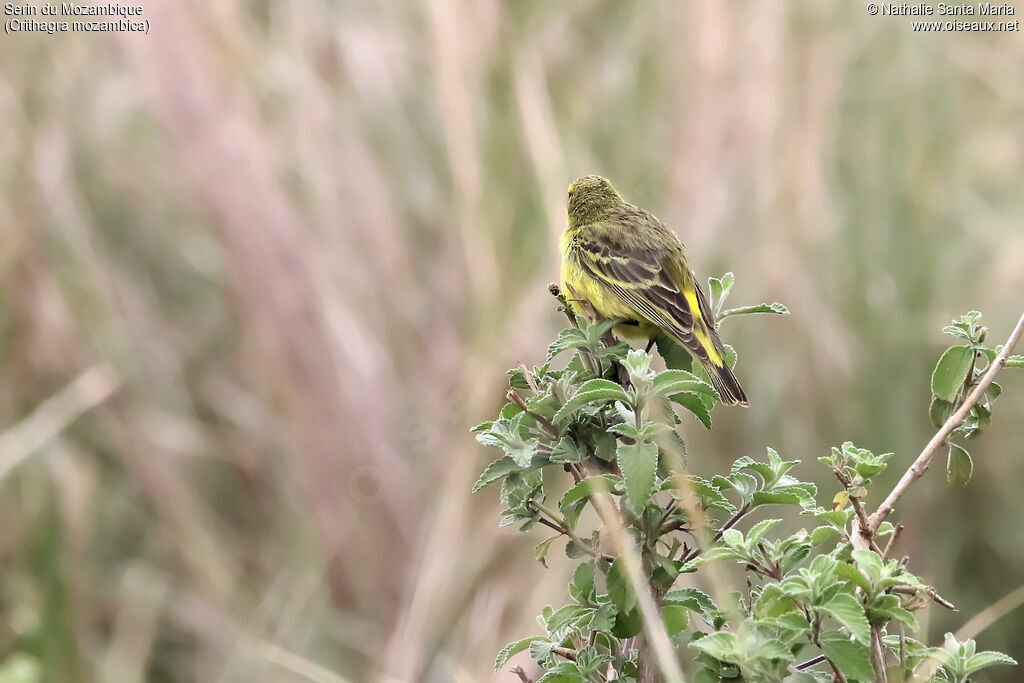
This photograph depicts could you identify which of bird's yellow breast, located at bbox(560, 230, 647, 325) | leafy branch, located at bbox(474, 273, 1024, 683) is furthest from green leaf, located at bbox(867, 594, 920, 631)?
bird's yellow breast, located at bbox(560, 230, 647, 325)

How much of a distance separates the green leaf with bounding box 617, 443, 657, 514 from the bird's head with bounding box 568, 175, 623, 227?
5.62 feet

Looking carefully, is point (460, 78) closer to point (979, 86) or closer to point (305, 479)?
point (305, 479)

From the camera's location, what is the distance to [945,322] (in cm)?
364

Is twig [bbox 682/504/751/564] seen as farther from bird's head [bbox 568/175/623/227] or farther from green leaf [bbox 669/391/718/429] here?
bird's head [bbox 568/175/623/227]

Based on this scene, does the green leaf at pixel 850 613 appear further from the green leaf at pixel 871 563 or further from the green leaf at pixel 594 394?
the green leaf at pixel 594 394

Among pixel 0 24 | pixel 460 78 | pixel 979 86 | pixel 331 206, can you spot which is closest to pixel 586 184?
pixel 460 78

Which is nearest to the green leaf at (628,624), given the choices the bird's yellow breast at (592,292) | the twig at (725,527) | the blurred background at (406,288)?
the twig at (725,527)

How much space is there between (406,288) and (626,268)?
58.0 inches

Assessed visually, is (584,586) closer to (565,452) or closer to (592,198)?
(565,452)

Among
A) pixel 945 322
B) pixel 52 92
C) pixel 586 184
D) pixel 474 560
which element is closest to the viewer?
pixel 586 184

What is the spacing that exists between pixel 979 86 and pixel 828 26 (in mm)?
876

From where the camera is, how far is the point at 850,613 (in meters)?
1.09

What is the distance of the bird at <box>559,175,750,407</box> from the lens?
2451mm

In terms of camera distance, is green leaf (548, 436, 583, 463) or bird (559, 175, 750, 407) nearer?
green leaf (548, 436, 583, 463)
